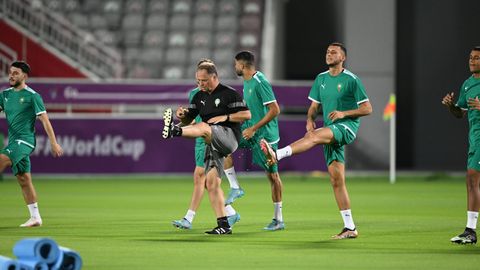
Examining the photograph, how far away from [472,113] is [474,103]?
22cm

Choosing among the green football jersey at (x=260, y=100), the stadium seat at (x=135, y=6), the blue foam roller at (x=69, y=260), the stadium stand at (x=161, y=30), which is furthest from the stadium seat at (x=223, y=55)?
the blue foam roller at (x=69, y=260)

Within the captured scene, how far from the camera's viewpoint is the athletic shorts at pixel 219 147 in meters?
12.3

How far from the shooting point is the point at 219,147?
1234 centimetres

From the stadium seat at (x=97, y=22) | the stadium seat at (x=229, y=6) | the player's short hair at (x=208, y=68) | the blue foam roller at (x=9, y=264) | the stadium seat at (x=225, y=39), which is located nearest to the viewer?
the blue foam roller at (x=9, y=264)

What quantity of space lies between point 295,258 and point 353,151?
18779mm

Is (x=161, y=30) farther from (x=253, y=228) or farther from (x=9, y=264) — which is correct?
(x=9, y=264)

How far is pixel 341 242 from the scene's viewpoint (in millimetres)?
11664

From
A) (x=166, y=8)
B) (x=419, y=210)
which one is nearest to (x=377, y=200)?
(x=419, y=210)

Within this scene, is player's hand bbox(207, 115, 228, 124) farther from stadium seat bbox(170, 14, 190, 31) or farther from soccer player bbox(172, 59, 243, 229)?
stadium seat bbox(170, 14, 190, 31)

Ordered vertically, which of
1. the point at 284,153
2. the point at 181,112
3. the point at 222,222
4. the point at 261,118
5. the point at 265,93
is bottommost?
the point at 222,222

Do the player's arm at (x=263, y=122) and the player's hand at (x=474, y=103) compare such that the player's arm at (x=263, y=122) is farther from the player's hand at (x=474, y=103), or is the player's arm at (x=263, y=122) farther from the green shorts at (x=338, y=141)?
the player's hand at (x=474, y=103)

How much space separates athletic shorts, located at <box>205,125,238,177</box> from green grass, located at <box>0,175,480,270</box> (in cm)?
86

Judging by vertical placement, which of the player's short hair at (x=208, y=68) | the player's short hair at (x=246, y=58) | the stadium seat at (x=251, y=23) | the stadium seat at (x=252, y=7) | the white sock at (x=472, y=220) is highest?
the stadium seat at (x=252, y=7)

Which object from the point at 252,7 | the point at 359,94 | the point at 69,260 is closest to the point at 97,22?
the point at 252,7
